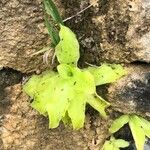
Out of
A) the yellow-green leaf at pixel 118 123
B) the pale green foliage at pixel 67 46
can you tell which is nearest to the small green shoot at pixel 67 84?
the pale green foliage at pixel 67 46

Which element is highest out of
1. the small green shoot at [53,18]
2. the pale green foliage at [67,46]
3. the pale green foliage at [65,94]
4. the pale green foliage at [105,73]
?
the small green shoot at [53,18]

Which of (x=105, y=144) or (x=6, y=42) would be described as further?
(x=105, y=144)

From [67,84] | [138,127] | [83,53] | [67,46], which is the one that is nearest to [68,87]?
[67,84]

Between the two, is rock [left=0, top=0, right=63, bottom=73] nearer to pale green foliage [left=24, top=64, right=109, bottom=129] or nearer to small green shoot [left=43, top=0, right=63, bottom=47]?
small green shoot [left=43, top=0, right=63, bottom=47]

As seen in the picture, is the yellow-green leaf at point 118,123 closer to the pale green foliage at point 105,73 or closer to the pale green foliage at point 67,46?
the pale green foliage at point 105,73

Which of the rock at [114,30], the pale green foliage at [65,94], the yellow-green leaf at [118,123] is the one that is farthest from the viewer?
the yellow-green leaf at [118,123]

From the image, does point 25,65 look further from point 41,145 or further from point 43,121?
point 41,145

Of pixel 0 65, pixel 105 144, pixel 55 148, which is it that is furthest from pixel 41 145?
pixel 0 65
